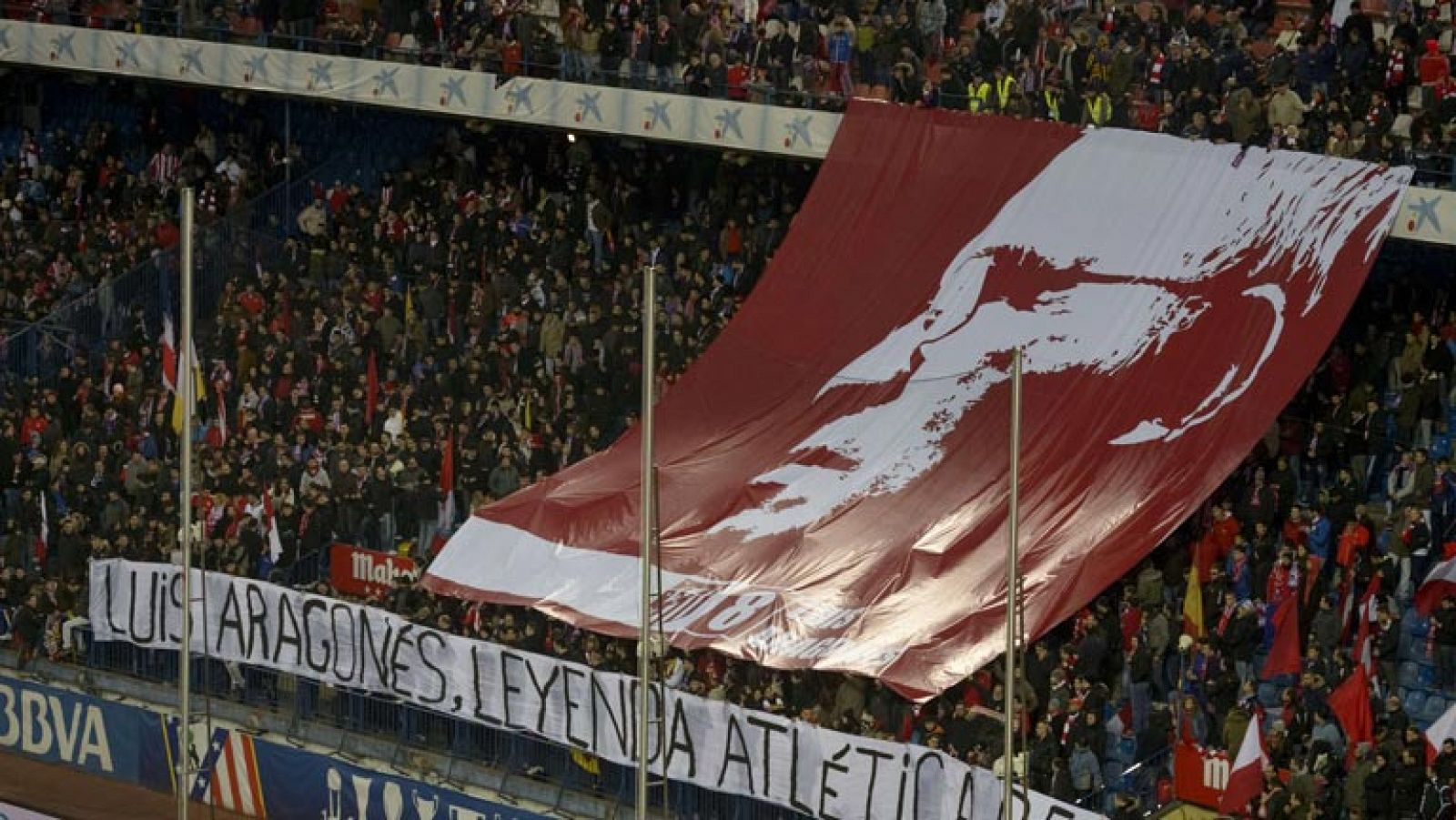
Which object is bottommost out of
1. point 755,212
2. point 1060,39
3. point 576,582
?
point 576,582

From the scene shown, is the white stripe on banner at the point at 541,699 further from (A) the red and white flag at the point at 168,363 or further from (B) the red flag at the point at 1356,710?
(A) the red and white flag at the point at 168,363

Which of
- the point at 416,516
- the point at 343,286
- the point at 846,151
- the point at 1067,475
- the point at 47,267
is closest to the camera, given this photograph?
the point at 1067,475

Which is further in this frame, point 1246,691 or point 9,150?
point 9,150

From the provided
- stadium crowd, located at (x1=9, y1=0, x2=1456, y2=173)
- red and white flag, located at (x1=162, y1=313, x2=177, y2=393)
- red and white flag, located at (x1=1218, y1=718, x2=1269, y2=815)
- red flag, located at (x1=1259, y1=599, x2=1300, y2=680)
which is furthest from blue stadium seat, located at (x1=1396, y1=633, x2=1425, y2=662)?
red and white flag, located at (x1=162, y1=313, x2=177, y2=393)

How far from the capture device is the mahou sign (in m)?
30.2

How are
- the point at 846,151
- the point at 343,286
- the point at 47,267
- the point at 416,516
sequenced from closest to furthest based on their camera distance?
the point at 416,516
the point at 846,151
the point at 343,286
the point at 47,267

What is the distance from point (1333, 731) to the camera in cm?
2419

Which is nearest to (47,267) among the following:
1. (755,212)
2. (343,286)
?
(343,286)

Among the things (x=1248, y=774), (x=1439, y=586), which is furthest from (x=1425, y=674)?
(x=1248, y=774)

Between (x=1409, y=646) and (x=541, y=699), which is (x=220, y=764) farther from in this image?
(x=1409, y=646)

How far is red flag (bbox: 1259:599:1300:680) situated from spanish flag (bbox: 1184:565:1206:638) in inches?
29.9

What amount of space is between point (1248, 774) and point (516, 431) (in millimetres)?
10846

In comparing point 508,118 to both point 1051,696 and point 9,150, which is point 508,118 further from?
point 1051,696

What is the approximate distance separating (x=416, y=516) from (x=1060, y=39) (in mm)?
8963
